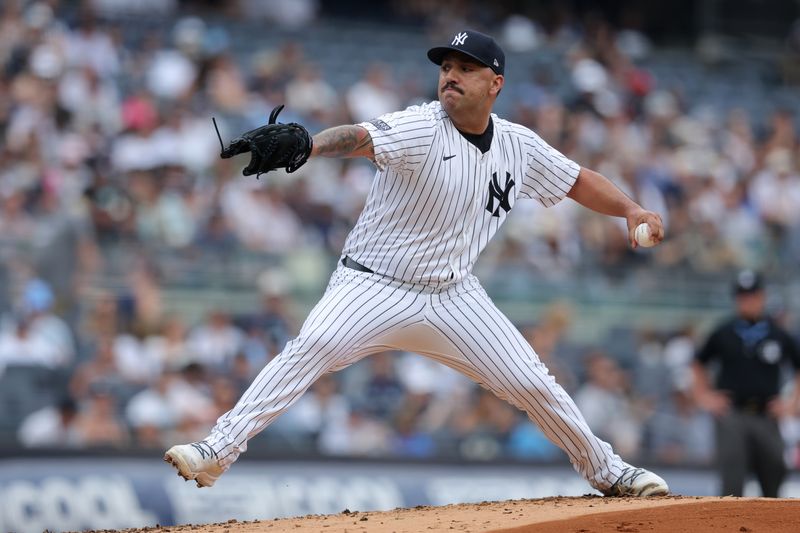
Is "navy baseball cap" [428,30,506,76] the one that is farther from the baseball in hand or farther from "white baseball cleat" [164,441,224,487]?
"white baseball cleat" [164,441,224,487]

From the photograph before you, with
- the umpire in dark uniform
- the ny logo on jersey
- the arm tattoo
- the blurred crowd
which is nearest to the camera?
the arm tattoo

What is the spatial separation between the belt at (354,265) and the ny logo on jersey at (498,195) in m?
0.61

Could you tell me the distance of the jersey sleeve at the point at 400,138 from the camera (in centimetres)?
513

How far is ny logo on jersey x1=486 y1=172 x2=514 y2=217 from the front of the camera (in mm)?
5562

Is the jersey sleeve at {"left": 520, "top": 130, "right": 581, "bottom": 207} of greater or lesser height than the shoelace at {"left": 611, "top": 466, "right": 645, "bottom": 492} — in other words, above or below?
above

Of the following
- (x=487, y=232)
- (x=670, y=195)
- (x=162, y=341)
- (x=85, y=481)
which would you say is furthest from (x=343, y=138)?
(x=670, y=195)

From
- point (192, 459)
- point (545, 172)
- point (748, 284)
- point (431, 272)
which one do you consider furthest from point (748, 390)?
point (192, 459)

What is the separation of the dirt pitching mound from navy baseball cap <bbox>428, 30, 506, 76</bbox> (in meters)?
1.90

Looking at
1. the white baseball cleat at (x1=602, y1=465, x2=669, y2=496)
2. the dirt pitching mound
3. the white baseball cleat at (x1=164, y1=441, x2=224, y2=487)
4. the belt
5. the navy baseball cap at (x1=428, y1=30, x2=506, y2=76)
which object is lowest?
the dirt pitching mound

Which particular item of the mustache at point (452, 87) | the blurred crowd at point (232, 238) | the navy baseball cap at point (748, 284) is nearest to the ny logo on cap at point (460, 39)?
the mustache at point (452, 87)

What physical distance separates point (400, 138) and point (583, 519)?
170 cm

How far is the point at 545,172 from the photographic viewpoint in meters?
5.81

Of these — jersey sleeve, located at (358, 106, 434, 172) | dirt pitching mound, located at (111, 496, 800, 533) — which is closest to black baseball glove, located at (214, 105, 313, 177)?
jersey sleeve, located at (358, 106, 434, 172)

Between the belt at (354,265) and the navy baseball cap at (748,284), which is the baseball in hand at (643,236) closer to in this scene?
the belt at (354,265)
